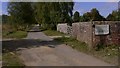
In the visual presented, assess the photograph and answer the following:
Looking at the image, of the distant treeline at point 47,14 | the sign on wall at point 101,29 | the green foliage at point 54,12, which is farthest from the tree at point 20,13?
the sign on wall at point 101,29

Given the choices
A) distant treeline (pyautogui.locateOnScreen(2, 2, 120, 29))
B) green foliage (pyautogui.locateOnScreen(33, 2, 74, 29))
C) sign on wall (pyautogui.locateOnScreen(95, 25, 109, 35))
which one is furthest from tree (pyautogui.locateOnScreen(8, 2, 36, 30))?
sign on wall (pyautogui.locateOnScreen(95, 25, 109, 35))

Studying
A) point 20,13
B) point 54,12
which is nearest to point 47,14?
point 54,12

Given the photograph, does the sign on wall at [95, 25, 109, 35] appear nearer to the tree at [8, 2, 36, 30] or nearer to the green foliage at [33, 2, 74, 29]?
the green foliage at [33, 2, 74, 29]

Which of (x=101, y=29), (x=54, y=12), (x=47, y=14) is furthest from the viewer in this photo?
(x=47, y=14)

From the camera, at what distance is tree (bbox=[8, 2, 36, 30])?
195 feet

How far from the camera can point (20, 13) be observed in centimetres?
5934

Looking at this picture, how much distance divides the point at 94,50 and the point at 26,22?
44590 mm

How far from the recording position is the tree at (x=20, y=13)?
195 feet

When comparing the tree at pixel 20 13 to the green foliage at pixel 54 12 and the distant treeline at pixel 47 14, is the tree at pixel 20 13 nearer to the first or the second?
the distant treeline at pixel 47 14

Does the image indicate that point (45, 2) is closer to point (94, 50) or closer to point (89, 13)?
point (89, 13)

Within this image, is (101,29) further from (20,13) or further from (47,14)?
(20,13)

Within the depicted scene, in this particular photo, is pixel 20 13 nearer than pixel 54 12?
No

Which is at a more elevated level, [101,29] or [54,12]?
[54,12]

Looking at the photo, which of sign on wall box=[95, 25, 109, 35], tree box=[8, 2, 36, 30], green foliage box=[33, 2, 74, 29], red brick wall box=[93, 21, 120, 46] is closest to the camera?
sign on wall box=[95, 25, 109, 35]
